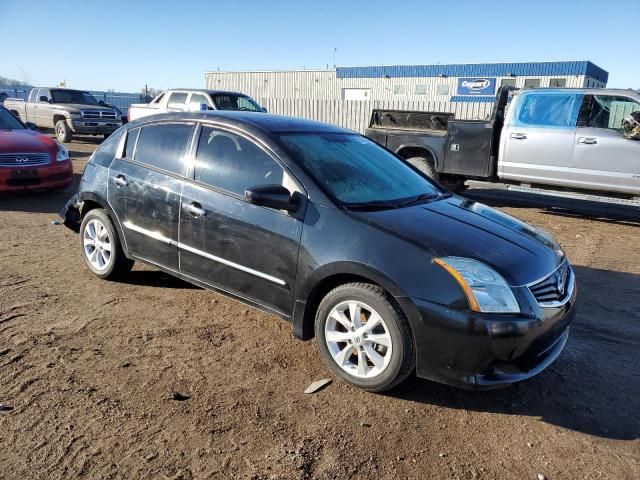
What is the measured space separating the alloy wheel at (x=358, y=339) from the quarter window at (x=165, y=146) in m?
1.81

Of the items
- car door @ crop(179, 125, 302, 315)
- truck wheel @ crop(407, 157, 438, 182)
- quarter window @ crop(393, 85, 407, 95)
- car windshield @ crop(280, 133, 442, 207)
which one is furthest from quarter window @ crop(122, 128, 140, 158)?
quarter window @ crop(393, 85, 407, 95)

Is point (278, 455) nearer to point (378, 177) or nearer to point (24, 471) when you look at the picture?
point (24, 471)

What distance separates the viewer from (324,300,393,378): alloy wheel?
9.99ft

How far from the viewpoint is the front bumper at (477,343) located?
278cm

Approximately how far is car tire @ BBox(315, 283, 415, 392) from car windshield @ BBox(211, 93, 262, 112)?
37.5 feet

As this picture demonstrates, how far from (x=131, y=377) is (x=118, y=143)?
94.9 inches

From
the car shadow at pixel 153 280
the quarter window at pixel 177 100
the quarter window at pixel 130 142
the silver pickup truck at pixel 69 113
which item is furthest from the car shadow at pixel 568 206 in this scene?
the silver pickup truck at pixel 69 113

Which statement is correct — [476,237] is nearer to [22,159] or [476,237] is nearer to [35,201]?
[22,159]

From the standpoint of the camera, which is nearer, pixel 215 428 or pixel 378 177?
pixel 215 428

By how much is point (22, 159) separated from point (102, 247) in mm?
4437

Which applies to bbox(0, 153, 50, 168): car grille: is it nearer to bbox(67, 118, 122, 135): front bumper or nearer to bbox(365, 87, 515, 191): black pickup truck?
bbox(365, 87, 515, 191): black pickup truck

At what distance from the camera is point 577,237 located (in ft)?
23.8

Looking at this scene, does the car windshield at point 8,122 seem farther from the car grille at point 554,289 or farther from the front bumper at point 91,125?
the car grille at point 554,289

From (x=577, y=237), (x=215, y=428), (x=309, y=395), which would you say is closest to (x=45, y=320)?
(x=215, y=428)
